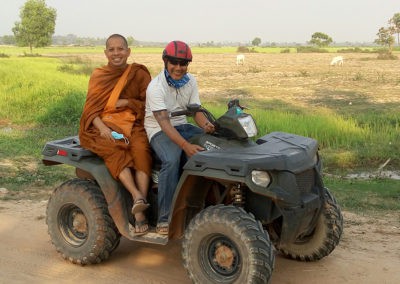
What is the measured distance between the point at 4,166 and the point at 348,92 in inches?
653

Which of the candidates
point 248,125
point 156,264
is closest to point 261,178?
point 248,125

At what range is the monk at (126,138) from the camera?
435cm

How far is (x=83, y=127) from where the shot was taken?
4.62 metres

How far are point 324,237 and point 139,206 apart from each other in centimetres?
153

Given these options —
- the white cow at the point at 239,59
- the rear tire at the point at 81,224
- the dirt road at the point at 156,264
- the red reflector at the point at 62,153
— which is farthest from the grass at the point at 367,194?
the white cow at the point at 239,59

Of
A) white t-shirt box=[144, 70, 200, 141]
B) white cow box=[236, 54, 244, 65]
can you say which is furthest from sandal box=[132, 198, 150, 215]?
white cow box=[236, 54, 244, 65]

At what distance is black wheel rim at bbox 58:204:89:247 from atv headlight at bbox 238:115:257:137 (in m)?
1.74

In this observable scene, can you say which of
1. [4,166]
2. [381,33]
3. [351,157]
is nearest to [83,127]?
[4,166]

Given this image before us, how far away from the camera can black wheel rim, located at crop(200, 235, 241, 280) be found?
3.79 m

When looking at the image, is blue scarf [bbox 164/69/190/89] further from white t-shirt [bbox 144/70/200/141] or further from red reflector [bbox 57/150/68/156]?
red reflector [bbox 57/150/68/156]

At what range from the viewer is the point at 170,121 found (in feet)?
14.4

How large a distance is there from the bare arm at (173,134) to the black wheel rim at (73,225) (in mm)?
1209

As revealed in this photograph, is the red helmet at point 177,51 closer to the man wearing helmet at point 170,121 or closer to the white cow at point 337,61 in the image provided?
the man wearing helmet at point 170,121

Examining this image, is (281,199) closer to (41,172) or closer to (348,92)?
(41,172)
